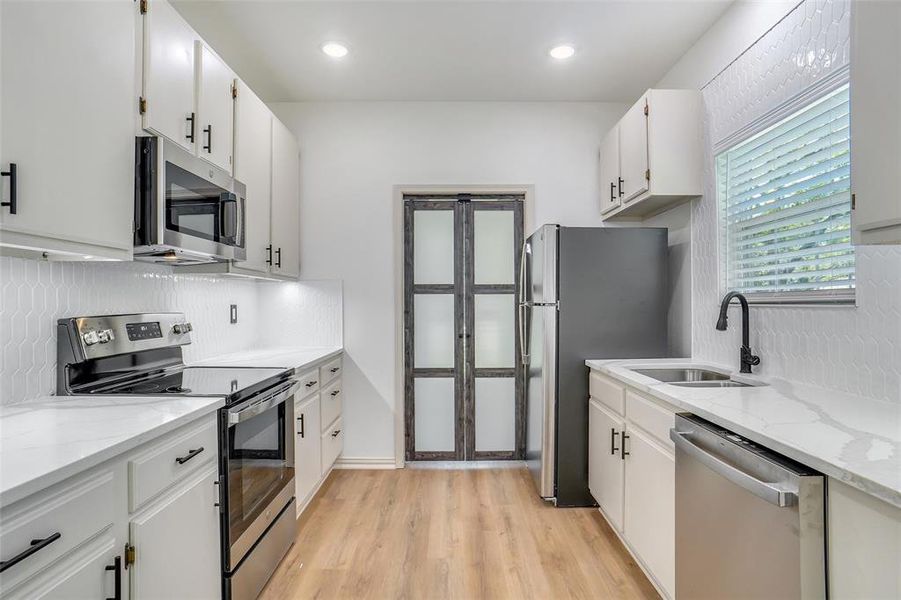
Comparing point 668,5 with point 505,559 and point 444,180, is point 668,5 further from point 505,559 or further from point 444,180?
point 505,559

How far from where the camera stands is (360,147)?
346 centimetres

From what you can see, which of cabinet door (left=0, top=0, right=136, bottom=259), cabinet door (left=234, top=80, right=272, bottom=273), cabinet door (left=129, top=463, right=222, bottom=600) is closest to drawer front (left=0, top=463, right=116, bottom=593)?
cabinet door (left=129, top=463, right=222, bottom=600)

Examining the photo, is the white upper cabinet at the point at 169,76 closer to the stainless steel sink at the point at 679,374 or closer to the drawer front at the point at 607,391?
the drawer front at the point at 607,391

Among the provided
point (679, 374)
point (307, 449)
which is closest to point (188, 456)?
point (307, 449)

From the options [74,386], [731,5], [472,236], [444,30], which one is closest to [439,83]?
[444,30]

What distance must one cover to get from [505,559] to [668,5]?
2.86m

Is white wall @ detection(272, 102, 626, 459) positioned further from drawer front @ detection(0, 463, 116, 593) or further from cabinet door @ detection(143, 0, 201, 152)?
drawer front @ detection(0, 463, 116, 593)

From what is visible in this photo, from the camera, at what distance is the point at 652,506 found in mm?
1864

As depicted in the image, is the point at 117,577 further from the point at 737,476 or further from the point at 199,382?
the point at 737,476

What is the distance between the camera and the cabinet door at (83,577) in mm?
905

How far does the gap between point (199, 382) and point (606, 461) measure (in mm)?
1986

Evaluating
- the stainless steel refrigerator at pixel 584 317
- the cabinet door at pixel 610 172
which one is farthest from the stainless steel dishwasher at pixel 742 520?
the cabinet door at pixel 610 172

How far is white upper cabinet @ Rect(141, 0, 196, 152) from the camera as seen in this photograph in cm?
166

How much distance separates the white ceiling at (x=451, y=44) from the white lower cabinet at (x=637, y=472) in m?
1.92
